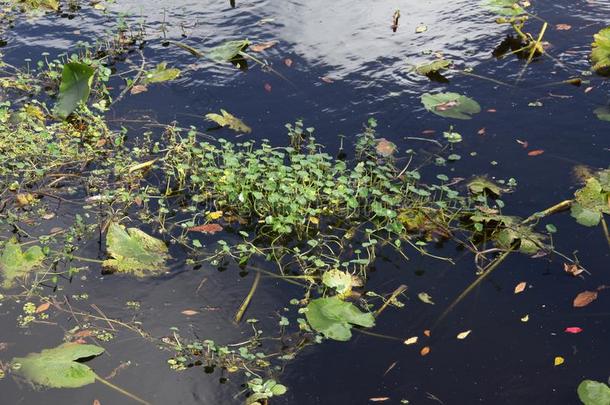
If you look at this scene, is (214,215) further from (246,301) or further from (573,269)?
(573,269)

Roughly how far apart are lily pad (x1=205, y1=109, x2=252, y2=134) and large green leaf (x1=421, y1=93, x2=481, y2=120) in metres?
1.15

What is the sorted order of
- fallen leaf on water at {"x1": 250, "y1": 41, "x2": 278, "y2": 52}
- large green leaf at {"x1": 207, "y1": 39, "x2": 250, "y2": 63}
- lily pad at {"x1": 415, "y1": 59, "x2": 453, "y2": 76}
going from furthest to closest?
fallen leaf on water at {"x1": 250, "y1": 41, "x2": 278, "y2": 52}, large green leaf at {"x1": 207, "y1": 39, "x2": 250, "y2": 63}, lily pad at {"x1": 415, "y1": 59, "x2": 453, "y2": 76}

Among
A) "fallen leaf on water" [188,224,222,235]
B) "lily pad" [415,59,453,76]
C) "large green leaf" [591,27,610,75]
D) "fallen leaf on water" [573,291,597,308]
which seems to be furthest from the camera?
"lily pad" [415,59,453,76]

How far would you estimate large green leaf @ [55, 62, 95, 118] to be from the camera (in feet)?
13.3

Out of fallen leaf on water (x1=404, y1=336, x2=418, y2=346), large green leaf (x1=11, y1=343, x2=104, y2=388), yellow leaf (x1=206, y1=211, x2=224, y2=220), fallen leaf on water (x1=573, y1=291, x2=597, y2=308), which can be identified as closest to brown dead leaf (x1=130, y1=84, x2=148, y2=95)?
yellow leaf (x1=206, y1=211, x2=224, y2=220)

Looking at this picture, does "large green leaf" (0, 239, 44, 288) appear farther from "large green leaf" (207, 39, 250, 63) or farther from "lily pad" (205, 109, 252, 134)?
"large green leaf" (207, 39, 250, 63)

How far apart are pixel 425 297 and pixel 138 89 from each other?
266 centimetres

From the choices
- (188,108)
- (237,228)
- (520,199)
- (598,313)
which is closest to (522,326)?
(598,313)

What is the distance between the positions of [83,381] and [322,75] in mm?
2726

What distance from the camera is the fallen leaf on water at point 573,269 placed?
3.05 metres

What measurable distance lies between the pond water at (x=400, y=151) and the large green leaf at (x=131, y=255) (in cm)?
7

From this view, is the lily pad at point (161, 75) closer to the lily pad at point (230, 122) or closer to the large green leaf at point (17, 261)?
the lily pad at point (230, 122)

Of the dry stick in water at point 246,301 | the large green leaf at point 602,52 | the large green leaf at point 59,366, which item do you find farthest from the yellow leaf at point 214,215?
the large green leaf at point 602,52

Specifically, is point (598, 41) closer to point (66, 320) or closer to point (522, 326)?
point (522, 326)
